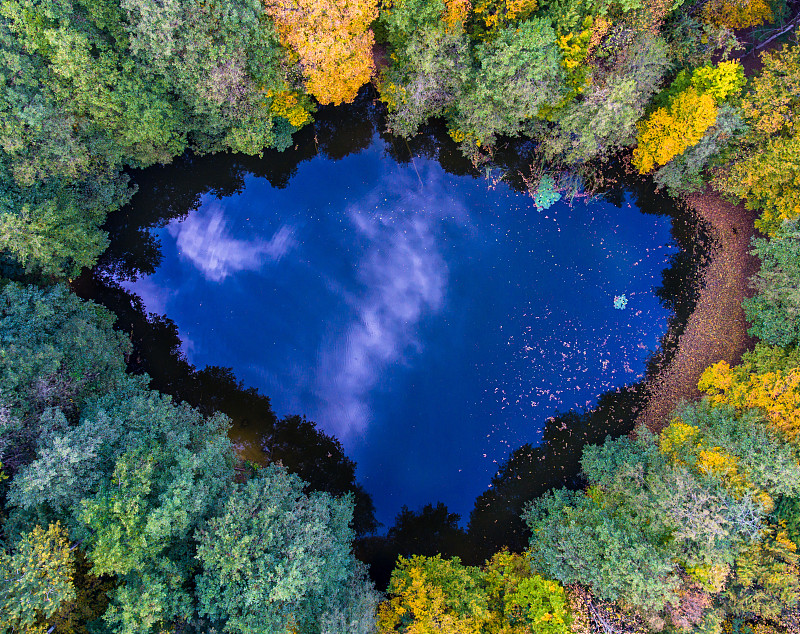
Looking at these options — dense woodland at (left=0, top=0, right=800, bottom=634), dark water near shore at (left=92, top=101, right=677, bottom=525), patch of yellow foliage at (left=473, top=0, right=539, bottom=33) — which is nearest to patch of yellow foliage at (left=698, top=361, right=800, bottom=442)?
dense woodland at (left=0, top=0, right=800, bottom=634)

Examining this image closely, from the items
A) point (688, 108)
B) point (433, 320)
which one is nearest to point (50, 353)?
point (433, 320)

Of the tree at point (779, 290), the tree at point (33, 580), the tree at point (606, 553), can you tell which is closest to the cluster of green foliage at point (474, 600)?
the tree at point (606, 553)

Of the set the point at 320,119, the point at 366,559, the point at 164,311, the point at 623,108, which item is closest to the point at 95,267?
the point at 164,311

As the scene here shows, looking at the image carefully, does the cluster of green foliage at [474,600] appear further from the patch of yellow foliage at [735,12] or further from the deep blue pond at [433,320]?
the patch of yellow foliage at [735,12]

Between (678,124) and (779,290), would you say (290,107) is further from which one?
(779,290)

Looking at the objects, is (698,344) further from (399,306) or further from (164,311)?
(164,311)
